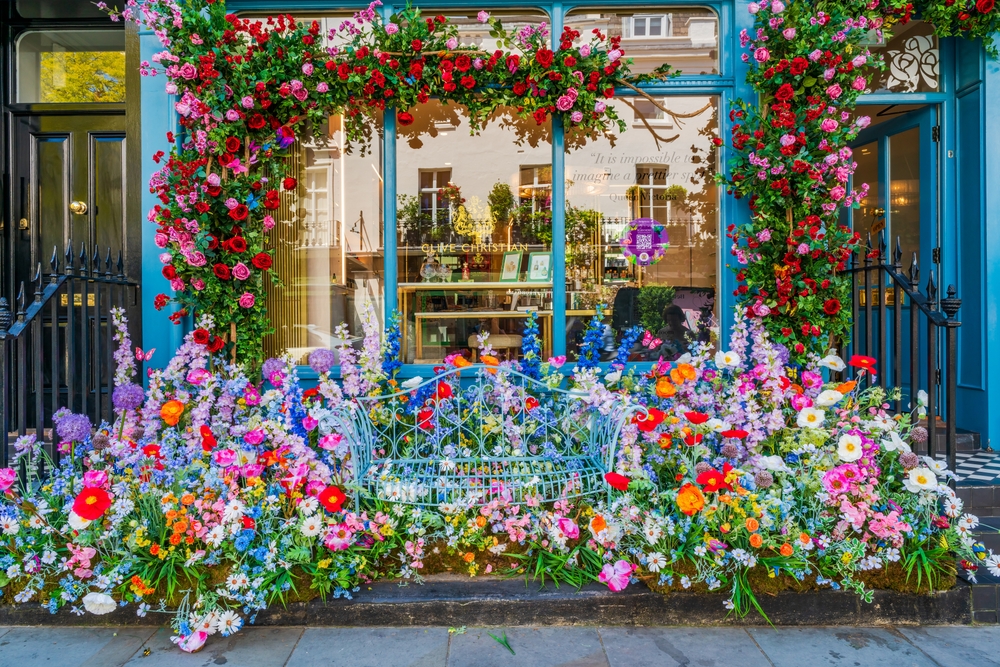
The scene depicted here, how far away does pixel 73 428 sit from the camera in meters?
3.07

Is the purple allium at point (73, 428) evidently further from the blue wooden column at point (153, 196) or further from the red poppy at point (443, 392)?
the red poppy at point (443, 392)

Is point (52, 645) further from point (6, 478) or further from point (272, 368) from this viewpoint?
point (272, 368)

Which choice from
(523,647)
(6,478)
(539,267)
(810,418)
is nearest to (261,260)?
(6,478)

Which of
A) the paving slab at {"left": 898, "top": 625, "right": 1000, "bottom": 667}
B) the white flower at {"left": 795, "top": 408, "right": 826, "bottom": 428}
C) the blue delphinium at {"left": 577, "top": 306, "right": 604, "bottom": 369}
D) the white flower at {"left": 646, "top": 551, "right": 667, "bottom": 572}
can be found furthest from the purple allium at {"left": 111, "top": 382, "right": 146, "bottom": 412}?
the paving slab at {"left": 898, "top": 625, "right": 1000, "bottom": 667}

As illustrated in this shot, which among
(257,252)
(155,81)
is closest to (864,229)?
(257,252)

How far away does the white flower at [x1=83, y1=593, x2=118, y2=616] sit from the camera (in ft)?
8.27

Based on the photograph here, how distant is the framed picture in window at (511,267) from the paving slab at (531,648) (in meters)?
2.86

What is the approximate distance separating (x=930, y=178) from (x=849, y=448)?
2.86 meters

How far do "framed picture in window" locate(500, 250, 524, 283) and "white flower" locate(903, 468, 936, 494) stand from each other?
2979 millimetres

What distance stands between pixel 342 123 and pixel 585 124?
1.76m

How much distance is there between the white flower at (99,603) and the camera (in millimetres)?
2521

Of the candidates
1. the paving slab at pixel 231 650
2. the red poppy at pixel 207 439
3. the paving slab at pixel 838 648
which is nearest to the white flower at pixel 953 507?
the paving slab at pixel 838 648

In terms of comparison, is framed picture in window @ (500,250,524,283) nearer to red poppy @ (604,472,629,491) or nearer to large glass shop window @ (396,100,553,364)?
large glass shop window @ (396,100,553,364)

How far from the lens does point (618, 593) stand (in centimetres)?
279
